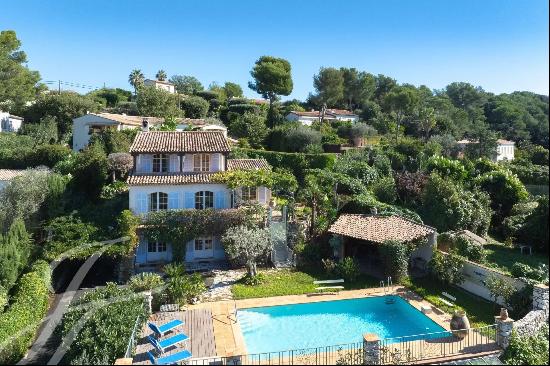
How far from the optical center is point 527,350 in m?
14.2

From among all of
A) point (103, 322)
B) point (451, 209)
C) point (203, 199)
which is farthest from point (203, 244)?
point (451, 209)

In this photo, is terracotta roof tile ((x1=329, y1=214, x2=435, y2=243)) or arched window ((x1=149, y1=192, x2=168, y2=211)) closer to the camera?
terracotta roof tile ((x1=329, y1=214, x2=435, y2=243))

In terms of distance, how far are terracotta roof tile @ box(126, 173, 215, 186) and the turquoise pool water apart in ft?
31.9

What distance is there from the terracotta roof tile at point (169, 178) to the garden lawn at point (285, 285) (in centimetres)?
710

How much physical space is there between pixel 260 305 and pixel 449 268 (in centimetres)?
999

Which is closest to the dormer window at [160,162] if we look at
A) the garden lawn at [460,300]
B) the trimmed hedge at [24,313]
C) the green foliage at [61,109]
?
the trimmed hedge at [24,313]

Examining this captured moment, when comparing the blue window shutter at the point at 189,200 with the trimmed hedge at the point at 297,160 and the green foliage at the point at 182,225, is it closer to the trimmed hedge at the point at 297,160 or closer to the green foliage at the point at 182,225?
the green foliage at the point at 182,225

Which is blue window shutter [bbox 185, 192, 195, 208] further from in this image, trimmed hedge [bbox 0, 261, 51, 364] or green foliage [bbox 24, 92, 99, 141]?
green foliage [bbox 24, 92, 99, 141]

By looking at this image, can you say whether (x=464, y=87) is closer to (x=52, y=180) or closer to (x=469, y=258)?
(x=469, y=258)

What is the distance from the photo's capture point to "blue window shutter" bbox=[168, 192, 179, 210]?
26856 millimetres

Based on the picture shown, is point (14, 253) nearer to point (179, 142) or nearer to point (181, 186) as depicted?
point (181, 186)

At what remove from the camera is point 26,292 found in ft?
65.7

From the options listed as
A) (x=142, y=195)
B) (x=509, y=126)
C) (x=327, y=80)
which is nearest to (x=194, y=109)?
(x=327, y=80)

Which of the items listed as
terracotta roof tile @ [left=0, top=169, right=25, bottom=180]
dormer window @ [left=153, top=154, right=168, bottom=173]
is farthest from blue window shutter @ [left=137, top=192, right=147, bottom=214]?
terracotta roof tile @ [left=0, top=169, right=25, bottom=180]
